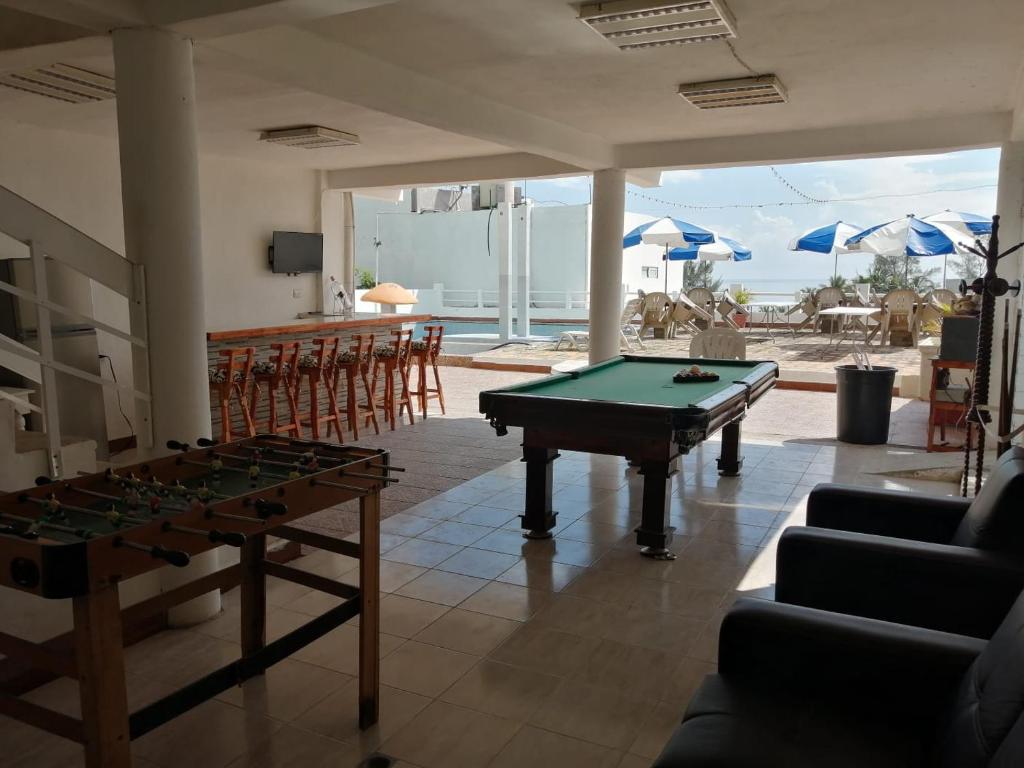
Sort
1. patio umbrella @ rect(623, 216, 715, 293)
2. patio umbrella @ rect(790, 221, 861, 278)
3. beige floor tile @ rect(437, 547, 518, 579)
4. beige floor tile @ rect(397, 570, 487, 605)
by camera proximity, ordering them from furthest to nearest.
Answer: patio umbrella @ rect(623, 216, 715, 293) < patio umbrella @ rect(790, 221, 861, 278) < beige floor tile @ rect(437, 547, 518, 579) < beige floor tile @ rect(397, 570, 487, 605)

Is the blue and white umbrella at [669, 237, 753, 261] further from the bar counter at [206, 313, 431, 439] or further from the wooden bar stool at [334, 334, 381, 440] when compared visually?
the wooden bar stool at [334, 334, 381, 440]

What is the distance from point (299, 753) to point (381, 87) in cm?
383

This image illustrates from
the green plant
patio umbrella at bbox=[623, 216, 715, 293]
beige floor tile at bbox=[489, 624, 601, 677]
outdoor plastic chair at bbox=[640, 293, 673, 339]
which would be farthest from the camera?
the green plant

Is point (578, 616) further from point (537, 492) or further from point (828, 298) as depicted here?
point (828, 298)

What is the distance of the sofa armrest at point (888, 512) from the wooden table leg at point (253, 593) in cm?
210

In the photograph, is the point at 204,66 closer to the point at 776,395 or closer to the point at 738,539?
the point at 738,539

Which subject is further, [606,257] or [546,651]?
[606,257]

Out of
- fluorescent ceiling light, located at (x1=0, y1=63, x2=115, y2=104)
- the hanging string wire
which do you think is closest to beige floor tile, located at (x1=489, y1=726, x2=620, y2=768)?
fluorescent ceiling light, located at (x1=0, y1=63, x2=115, y2=104)

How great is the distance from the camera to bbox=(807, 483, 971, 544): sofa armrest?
2949mm

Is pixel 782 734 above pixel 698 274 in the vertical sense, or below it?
below

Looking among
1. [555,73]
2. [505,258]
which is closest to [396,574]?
[555,73]

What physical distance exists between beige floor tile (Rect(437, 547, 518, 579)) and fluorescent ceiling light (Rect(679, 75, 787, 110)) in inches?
132

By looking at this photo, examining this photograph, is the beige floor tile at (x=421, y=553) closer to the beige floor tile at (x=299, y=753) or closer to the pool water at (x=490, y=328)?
the beige floor tile at (x=299, y=753)

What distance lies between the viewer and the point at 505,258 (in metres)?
13.6
